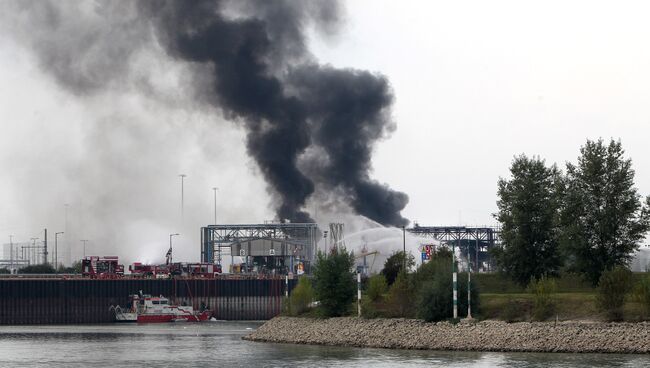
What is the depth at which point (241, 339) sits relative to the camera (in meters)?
143

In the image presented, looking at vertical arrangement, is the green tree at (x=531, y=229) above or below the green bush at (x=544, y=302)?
above

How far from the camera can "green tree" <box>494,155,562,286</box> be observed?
131125 mm

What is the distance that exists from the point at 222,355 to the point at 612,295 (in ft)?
119

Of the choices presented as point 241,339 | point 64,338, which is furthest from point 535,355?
point 64,338

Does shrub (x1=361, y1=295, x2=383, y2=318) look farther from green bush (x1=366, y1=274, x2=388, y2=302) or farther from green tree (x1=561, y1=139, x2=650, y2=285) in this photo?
green tree (x1=561, y1=139, x2=650, y2=285)

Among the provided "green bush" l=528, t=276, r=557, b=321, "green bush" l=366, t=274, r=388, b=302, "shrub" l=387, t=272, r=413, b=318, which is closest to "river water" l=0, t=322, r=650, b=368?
"green bush" l=528, t=276, r=557, b=321

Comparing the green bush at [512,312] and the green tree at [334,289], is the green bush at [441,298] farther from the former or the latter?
the green tree at [334,289]

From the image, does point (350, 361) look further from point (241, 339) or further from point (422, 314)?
point (241, 339)

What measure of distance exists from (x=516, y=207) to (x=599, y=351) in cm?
3340

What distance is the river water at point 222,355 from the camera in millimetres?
96375

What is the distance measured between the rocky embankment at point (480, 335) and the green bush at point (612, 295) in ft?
4.25

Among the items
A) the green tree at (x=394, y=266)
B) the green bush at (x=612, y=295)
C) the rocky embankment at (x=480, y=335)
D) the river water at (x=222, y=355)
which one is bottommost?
the river water at (x=222, y=355)

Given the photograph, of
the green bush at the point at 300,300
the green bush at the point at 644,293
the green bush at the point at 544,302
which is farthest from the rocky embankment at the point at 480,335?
the green bush at the point at 300,300

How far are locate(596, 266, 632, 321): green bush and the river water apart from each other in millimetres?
6015
